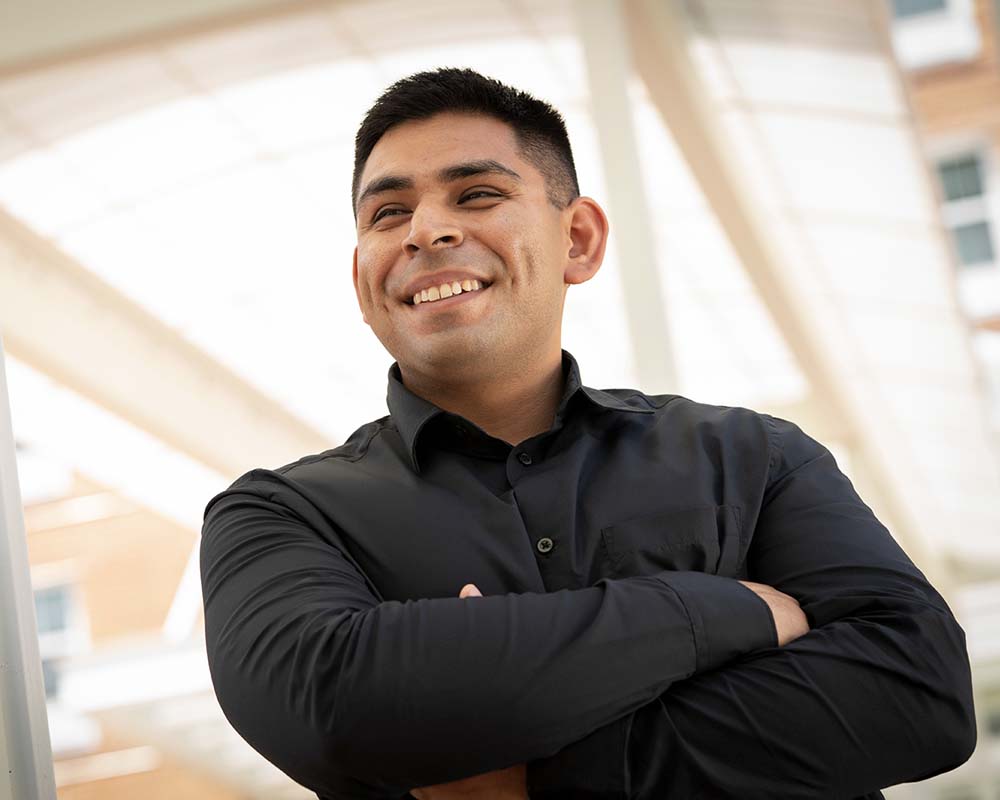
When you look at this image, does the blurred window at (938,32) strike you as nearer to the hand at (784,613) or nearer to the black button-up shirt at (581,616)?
the black button-up shirt at (581,616)

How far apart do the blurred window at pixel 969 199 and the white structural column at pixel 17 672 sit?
11.0 meters

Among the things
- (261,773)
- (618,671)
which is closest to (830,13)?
(618,671)

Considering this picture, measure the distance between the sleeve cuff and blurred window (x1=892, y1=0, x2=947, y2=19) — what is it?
5.98 metres

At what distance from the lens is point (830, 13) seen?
20.1 ft

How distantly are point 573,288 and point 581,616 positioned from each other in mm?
10609

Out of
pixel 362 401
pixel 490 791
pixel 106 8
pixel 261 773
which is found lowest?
pixel 261 773

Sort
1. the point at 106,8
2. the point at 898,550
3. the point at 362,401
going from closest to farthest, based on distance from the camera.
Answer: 1. the point at 898,550
2. the point at 106,8
3. the point at 362,401

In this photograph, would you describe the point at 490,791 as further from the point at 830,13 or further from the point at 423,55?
the point at 423,55

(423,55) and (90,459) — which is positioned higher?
(423,55)

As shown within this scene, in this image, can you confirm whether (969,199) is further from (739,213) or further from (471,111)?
(471,111)

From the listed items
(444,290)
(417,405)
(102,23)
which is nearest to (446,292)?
(444,290)

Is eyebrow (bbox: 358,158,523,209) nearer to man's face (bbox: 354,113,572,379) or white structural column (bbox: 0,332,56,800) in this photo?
man's face (bbox: 354,113,572,379)

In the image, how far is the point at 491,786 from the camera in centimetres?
166

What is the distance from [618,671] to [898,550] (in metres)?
0.59
